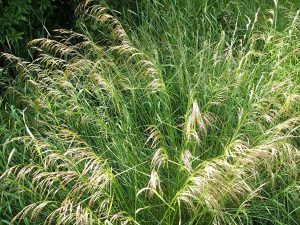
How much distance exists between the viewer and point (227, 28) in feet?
15.4

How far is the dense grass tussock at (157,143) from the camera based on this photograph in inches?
98.9

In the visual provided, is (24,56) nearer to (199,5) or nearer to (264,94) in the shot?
(199,5)

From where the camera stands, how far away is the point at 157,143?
2859 millimetres

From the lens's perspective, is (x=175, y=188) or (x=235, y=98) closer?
(x=175, y=188)

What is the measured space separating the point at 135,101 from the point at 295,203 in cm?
118

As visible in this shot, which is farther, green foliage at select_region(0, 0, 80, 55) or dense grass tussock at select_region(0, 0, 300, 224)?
green foliage at select_region(0, 0, 80, 55)

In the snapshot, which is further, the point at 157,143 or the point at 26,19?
the point at 26,19

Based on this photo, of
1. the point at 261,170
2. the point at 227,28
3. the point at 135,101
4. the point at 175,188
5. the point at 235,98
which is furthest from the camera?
the point at 227,28

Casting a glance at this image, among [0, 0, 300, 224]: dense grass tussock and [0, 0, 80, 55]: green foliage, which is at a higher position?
[0, 0, 80, 55]: green foliage

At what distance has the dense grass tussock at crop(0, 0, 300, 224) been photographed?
8.24 feet

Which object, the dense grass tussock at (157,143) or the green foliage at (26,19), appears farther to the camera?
the green foliage at (26,19)

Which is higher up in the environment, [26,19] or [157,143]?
[26,19]

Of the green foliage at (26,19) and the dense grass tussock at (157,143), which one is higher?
the green foliage at (26,19)

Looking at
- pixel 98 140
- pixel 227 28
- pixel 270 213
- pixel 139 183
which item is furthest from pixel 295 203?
pixel 227 28
